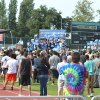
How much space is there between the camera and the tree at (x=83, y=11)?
67706mm

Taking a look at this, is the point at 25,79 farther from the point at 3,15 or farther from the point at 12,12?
the point at 3,15

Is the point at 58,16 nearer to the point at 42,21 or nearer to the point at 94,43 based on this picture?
the point at 42,21

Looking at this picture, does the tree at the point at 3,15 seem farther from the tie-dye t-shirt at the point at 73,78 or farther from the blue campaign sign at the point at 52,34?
the tie-dye t-shirt at the point at 73,78

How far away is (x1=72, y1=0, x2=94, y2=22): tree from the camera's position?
6771cm

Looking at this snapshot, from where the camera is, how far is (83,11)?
6869 centimetres

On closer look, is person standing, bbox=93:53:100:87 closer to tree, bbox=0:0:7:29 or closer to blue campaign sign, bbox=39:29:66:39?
blue campaign sign, bbox=39:29:66:39

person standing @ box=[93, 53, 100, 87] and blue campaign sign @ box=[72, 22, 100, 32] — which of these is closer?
person standing @ box=[93, 53, 100, 87]

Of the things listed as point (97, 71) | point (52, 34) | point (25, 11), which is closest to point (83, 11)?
point (52, 34)

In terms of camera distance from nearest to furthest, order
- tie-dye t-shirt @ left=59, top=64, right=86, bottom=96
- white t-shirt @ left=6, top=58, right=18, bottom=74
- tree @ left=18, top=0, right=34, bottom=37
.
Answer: tie-dye t-shirt @ left=59, top=64, right=86, bottom=96, white t-shirt @ left=6, top=58, right=18, bottom=74, tree @ left=18, top=0, right=34, bottom=37

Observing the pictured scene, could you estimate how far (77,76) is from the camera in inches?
400

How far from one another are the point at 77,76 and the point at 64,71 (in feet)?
1.00

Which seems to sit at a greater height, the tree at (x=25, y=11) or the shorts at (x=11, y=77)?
the tree at (x=25, y=11)

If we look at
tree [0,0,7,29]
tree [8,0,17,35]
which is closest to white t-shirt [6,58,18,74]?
tree [0,0,7,29]

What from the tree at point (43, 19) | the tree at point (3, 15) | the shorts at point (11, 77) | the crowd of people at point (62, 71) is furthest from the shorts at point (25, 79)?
the tree at point (3, 15)
